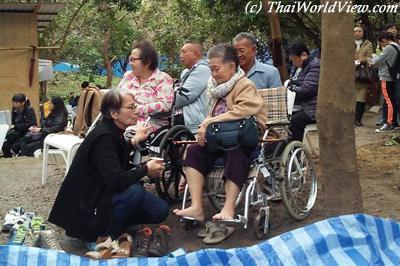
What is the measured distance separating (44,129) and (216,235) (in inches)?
229

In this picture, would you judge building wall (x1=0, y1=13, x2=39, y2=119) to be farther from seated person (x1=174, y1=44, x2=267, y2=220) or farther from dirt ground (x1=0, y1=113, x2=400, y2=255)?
seated person (x1=174, y1=44, x2=267, y2=220)

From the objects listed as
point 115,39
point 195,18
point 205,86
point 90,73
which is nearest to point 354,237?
point 205,86

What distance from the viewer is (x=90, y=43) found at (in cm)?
2373

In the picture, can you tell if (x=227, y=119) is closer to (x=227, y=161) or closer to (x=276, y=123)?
(x=227, y=161)

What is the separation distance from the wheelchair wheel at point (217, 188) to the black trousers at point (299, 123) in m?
1.60

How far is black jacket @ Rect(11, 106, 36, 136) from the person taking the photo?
10.5 metres

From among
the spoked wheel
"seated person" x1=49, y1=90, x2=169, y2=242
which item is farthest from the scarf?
the spoked wheel

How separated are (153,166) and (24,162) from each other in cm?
452

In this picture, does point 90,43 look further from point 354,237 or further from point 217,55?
point 354,237

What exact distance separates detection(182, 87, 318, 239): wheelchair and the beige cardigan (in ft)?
0.94

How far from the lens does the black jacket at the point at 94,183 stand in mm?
4422

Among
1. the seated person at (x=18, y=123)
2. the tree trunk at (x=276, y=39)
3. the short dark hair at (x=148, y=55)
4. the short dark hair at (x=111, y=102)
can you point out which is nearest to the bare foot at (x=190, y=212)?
the short dark hair at (x=111, y=102)

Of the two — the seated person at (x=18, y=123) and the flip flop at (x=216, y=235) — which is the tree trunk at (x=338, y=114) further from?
the seated person at (x=18, y=123)

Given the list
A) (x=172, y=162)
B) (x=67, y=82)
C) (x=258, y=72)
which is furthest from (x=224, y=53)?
(x=67, y=82)
